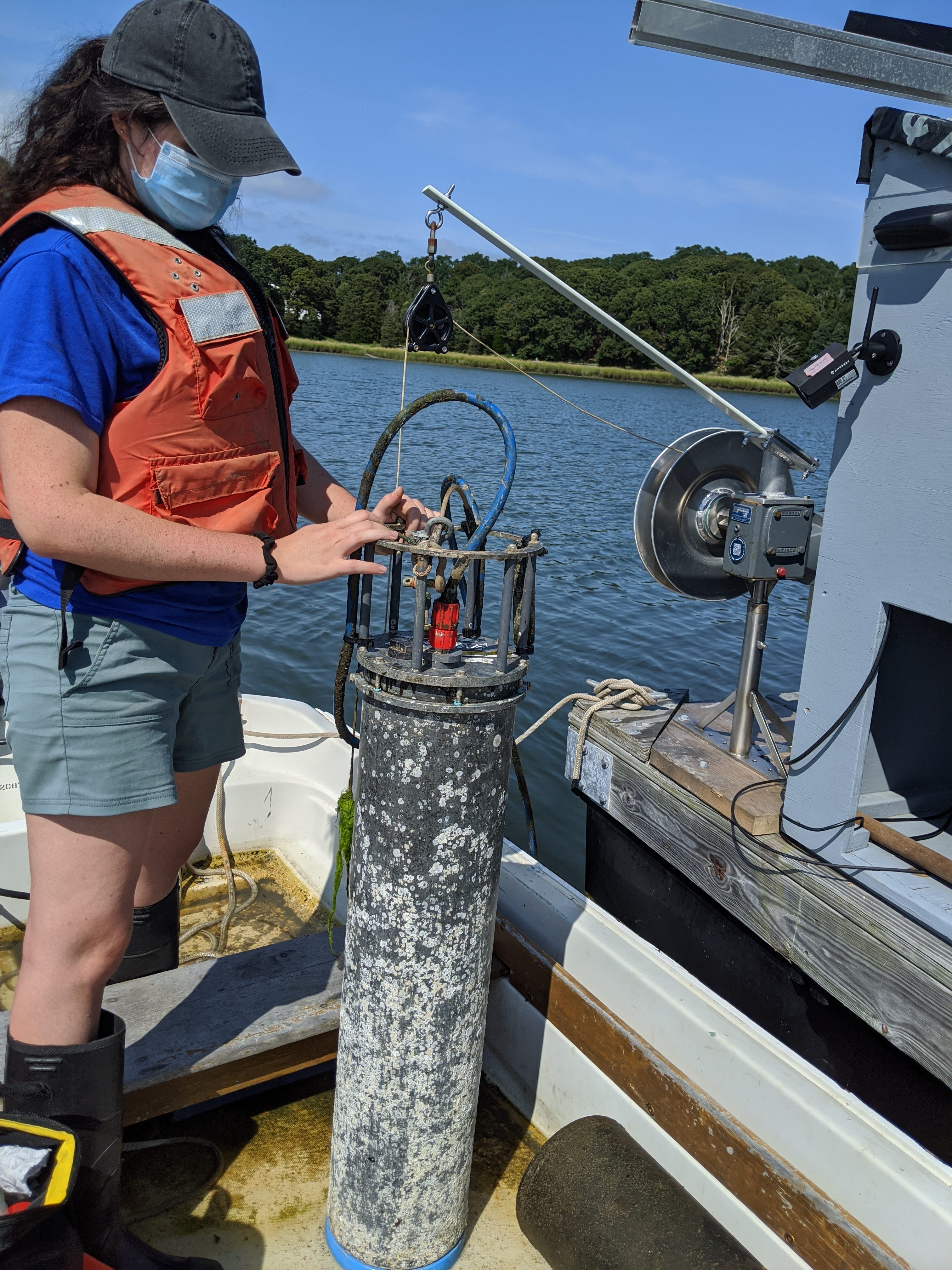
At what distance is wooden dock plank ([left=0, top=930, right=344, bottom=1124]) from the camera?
214 centimetres

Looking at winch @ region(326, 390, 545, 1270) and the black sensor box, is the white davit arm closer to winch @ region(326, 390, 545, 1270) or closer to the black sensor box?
the black sensor box

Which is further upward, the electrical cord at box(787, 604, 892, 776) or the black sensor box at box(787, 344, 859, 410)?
the black sensor box at box(787, 344, 859, 410)

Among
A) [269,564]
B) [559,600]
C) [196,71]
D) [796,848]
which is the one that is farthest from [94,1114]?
[559,600]

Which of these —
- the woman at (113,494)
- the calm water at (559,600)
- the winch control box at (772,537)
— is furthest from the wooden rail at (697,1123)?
the calm water at (559,600)

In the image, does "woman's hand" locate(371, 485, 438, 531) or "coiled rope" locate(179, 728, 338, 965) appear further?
"coiled rope" locate(179, 728, 338, 965)

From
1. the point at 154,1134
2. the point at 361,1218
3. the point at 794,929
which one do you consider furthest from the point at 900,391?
the point at 154,1134

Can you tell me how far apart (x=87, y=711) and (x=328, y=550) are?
19.8 inches

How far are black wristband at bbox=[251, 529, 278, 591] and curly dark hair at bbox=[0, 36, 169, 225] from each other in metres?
0.67

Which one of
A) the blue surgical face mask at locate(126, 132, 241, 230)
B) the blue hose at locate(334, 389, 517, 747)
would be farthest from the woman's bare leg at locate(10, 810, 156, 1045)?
the blue surgical face mask at locate(126, 132, 241, 230)

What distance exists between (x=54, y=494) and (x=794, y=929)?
8.44 ft

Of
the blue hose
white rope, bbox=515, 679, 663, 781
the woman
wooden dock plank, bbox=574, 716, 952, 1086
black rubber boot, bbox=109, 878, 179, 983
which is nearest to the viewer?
the woman

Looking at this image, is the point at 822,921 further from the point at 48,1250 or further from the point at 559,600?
the point at 559,600

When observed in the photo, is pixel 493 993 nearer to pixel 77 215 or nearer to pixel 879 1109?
pixel 879 1109

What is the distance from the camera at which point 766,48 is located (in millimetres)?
2570
